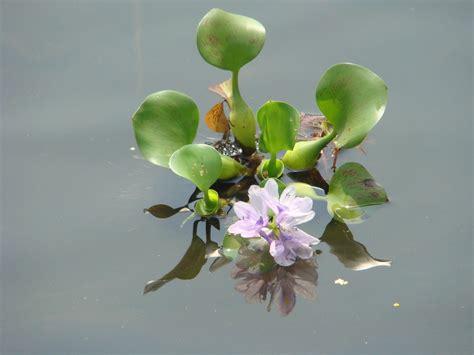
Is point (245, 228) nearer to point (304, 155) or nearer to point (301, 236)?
point (301, 236)

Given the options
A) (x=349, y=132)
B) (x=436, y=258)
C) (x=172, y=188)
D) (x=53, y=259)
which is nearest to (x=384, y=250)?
(x=436, y=258)

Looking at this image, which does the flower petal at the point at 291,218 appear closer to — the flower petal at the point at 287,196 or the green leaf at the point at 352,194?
the flower petal at the point at 287,196

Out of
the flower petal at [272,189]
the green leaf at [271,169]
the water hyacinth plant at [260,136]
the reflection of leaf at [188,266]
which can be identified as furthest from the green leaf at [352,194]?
the reflection of leaf at [188,266]

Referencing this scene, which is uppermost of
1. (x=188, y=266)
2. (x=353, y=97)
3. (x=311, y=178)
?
(x=353, y=97)

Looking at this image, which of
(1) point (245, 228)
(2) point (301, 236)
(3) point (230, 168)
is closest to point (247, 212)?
(1) point (245, 228)

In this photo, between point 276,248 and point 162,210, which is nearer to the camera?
point 276,248

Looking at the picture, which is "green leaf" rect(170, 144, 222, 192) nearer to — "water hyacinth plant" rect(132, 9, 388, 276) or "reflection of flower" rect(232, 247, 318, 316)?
"water hyacinth plant" rect(132, 9, 388, 276)

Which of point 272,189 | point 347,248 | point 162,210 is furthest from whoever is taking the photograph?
point 162,210
